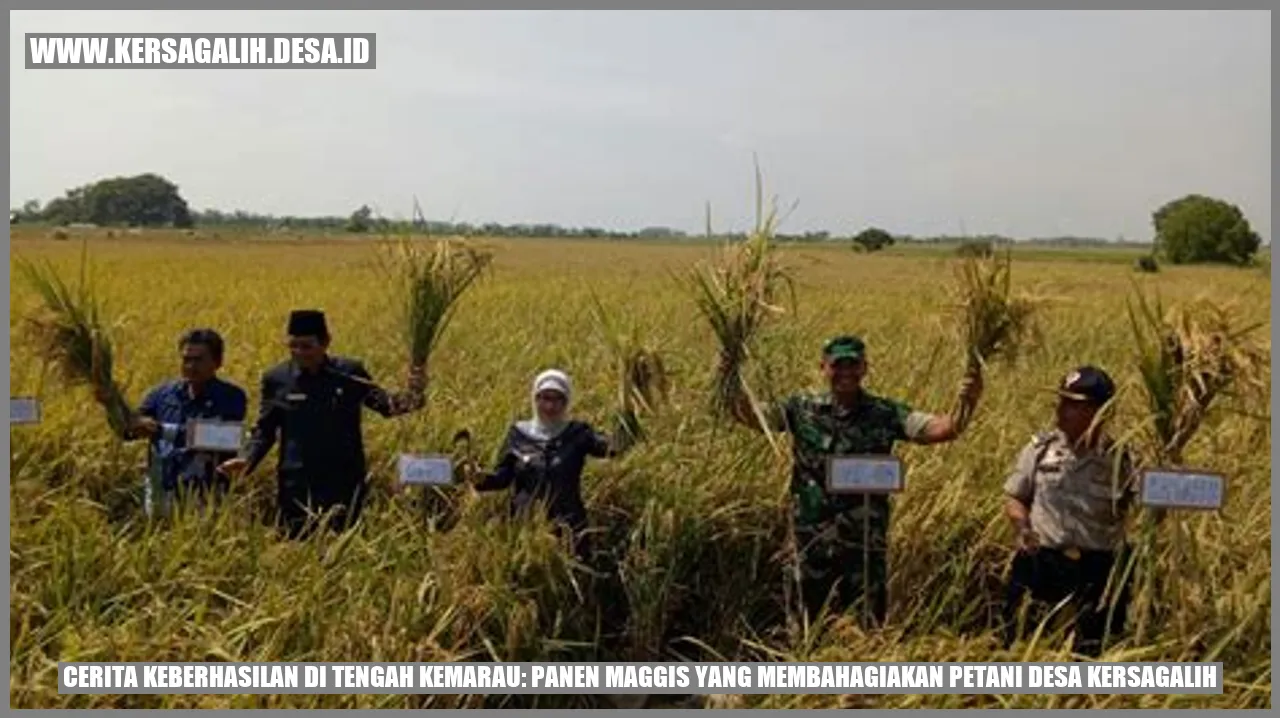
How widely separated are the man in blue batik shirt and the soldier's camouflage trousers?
2.42 m

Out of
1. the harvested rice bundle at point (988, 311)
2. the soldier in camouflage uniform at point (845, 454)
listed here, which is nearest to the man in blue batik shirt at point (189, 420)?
the soldier in camouflage uniform at point (845, 454)

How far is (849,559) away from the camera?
144 inches

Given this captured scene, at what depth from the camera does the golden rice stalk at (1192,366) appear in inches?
129

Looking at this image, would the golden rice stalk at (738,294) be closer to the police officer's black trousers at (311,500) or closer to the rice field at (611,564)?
the rice field at (611,564)

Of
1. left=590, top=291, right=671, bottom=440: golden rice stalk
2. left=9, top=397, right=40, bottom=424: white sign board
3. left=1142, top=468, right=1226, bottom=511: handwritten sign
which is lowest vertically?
left=1142, top=468, right=1226, bottom=511: handwritten sign

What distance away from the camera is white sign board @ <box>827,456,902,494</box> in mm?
3461

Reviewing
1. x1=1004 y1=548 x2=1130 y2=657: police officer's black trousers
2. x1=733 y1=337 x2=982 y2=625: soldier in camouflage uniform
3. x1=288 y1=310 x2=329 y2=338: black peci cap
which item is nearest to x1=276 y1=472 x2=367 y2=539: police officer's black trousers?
x1=288 y1=310 x2=329 y2=338: black peci cap

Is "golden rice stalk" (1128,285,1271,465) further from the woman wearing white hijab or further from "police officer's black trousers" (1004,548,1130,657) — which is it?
the woman wearing white hijab

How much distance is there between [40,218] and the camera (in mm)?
43250

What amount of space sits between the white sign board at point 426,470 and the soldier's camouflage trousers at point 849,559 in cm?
138

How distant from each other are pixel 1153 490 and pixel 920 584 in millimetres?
1039
